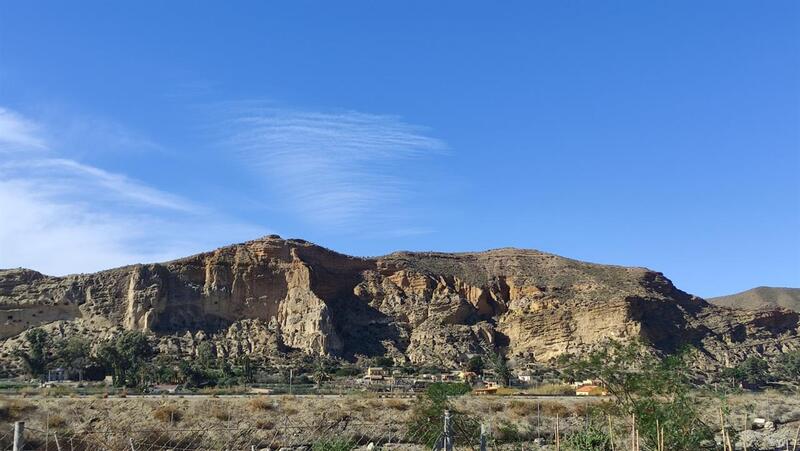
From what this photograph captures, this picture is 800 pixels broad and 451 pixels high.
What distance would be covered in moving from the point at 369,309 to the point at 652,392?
72831mm

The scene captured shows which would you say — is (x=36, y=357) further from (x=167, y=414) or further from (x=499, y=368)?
(x=499, y=368)

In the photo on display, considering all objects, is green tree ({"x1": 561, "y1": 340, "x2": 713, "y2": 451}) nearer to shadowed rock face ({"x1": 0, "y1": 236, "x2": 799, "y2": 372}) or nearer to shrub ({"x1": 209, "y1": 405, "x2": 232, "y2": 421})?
shrub ({"x1": 209, "y1": 405, "x2": 232, "y2": 421})

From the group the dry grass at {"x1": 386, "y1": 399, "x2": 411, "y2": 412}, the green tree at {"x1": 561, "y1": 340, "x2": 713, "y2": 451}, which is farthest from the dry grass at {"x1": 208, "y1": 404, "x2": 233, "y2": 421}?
the green tree at {"x1": 561, "y1": 340, "x2": 713, "y2": 451}

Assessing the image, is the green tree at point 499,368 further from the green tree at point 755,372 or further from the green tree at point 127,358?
the green tree at point 127,358

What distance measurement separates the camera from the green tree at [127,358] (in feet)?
184

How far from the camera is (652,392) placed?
2247cm

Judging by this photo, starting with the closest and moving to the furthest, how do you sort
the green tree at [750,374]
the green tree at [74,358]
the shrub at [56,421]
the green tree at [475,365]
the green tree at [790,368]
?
the shrub at [56,421] → the green tree at [74,358] → the green tree at [750,374] → the green tree at [790,368] → the green tree at [475,365]

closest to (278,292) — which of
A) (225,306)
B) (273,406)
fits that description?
(225,306)

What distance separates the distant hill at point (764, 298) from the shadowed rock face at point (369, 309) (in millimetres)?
57634

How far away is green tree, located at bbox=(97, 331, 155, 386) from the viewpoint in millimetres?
56028

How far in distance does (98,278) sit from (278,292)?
19267 mm

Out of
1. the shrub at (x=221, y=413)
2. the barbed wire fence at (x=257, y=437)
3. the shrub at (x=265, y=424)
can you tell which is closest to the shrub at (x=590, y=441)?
the barbed wire fence at (x=257, y=437)

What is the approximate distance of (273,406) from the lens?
119ft

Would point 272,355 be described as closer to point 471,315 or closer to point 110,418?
point 471,315
